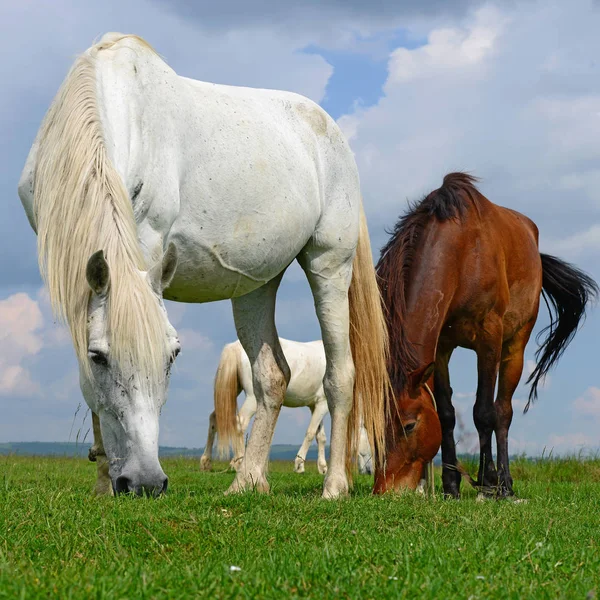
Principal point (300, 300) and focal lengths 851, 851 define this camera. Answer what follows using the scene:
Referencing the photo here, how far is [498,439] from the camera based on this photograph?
28.0 feet

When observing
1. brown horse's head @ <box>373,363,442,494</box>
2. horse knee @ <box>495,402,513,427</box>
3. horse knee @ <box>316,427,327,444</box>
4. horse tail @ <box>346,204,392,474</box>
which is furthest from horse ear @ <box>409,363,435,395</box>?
horse knee @ <box>316,427,327,444</box>

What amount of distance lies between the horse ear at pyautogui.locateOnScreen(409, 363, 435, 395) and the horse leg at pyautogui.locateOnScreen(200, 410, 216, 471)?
7.86 meters

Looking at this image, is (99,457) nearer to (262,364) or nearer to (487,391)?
(262,364)

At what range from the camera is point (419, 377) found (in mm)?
7191

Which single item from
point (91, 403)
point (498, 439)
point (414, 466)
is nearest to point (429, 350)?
point (414, 466)

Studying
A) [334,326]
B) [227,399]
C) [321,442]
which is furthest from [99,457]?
[321,442]

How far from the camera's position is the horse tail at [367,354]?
698 cm

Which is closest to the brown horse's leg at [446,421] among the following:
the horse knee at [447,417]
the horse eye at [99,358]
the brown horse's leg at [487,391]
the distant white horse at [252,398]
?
the horse knee at [447,417]

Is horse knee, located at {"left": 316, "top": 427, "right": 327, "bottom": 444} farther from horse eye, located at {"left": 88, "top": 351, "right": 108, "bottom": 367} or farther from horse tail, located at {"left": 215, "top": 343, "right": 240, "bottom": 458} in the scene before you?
horse eye, located at {"left": 88, "top": 351, "right": 108, "bottom": 367}

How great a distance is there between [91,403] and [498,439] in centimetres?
499

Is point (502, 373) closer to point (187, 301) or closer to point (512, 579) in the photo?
point (187, 301)

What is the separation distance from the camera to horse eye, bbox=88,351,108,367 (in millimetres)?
4414

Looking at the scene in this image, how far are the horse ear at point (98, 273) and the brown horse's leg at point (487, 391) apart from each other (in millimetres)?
4273

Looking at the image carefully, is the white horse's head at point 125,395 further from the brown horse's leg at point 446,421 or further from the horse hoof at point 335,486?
the brown horse's leg at point 446,421
